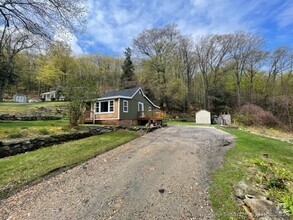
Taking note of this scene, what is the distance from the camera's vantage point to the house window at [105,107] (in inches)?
704

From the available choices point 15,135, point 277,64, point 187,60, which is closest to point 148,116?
point 15,135

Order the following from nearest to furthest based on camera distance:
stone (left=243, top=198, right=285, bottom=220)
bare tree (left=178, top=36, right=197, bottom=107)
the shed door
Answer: stone (left=243, top=198, right=285, bottom=220), the shed door, bare tree (left=178, top=36, right=197, bottom=107)

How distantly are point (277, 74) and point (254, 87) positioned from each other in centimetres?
357

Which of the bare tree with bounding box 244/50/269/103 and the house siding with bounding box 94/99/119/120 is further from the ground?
the bare tree with bounding box 244/50/269/103

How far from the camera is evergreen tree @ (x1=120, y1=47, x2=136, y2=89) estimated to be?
31566 millimetres

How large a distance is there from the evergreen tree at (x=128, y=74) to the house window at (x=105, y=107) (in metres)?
13.2

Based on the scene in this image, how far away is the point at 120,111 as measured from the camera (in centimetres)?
1742

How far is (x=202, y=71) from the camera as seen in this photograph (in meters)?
31.8

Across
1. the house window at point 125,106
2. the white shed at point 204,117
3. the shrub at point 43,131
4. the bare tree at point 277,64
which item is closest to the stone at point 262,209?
the shrub at point 43,131

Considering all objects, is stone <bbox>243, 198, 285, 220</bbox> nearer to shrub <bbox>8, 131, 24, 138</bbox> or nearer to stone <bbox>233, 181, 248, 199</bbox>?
stone <bbox>233, 181, 248, 199</bbox>

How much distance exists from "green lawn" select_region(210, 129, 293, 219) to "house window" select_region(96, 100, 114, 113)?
11.8 m

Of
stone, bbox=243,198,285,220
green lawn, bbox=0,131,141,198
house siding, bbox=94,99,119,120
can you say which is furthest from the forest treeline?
stone, bbox=243,198,285,220

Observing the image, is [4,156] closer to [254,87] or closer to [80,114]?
[80,114]

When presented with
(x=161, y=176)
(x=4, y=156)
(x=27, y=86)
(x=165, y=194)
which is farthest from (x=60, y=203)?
(x=27, y=86)
